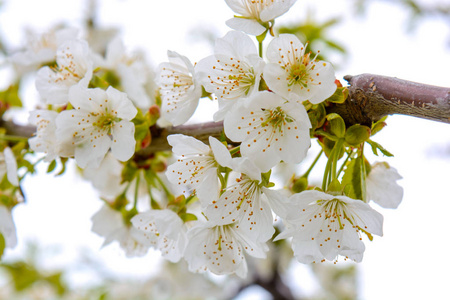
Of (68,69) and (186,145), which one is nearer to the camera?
(186,145)

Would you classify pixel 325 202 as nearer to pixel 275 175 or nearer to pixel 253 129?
pixel 253 129

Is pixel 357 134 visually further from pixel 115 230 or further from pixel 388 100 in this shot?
pixel 115 230

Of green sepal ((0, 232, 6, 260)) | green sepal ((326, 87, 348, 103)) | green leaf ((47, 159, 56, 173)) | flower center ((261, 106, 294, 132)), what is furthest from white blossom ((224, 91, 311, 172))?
green sepal ((0, 232, 6, 260))

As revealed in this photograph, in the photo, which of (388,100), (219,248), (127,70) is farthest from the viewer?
(127,70)

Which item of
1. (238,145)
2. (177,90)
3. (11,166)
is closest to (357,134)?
(238,145)

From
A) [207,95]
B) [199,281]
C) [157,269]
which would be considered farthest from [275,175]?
[207,95]

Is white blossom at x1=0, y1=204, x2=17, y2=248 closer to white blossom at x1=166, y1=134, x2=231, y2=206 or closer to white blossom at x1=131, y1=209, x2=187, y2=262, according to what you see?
white blossom at x1=131, y1=209, x2=187, y2=262

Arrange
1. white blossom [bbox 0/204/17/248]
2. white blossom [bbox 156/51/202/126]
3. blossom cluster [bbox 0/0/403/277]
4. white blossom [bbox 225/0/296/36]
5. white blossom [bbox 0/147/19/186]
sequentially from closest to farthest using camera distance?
blossom cluster [bbox 0/0/403/277] → white blossom [bbox 225/0/296/36] → white blossom [bbox 156/51/202/126] → white blossom [bbox 0/147/19/186] → white blossom [bbox 0/204/17/248]
